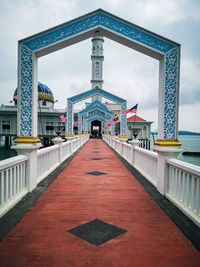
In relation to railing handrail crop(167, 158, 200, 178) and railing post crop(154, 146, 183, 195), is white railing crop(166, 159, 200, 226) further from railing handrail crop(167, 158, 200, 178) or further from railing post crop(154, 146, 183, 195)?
railing post crop(154, 146, 183, 195)

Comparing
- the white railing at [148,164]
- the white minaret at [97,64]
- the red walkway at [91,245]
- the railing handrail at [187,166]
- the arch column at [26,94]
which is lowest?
Result: the red walkway at [91,245]

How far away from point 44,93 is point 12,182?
38727 mm

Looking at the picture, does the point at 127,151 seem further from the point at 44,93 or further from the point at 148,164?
the point at 44,93

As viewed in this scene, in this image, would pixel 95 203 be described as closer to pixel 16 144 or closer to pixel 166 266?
pixel 166 266

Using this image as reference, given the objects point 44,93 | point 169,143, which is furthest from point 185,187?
point 44,93

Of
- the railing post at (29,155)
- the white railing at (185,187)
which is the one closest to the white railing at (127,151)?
the white railing at (185,187)

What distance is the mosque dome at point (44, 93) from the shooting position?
3794cm

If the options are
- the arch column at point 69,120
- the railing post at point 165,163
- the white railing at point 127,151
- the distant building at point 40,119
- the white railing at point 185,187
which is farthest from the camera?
the distant building at point 40,119

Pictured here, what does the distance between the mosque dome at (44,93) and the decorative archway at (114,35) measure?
35.1 meters

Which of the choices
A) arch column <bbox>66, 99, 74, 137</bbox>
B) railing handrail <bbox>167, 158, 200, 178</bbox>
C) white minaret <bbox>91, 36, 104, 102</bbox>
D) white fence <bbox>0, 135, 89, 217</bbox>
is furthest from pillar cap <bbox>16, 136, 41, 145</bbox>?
white minaret <bbox>91, 36, 104, 102</bbox>

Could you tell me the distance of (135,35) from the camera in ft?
13.6

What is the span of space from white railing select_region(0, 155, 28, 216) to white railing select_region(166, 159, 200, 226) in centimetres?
288

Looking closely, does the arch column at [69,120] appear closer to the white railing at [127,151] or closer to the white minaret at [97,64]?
the white railing at [127,151]

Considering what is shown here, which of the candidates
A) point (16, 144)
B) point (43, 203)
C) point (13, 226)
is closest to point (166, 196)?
point (43, 203)
